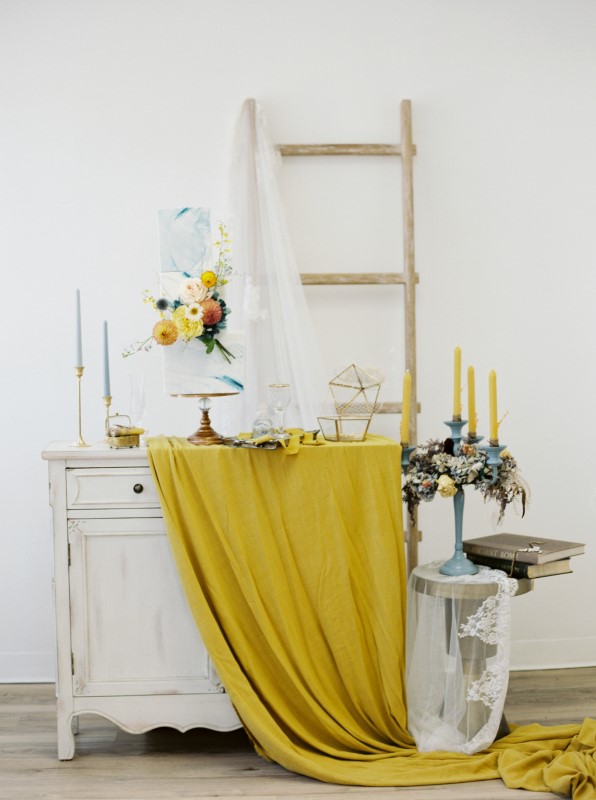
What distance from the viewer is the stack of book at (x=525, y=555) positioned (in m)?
2.65

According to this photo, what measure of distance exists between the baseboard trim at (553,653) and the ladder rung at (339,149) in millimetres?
1999

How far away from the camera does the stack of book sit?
265 centimetres

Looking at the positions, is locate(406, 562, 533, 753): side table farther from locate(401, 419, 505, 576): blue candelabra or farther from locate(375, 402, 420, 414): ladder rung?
locate(375, 402, 420, 414): ladder rung

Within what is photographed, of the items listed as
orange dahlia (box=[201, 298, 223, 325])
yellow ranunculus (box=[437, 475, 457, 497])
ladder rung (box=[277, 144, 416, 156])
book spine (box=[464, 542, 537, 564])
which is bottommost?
book spine (box=[464, 542, 537, 564])

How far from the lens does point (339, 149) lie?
323cm

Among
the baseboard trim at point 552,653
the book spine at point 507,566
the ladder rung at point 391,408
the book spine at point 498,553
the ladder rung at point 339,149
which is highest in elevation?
the ladder rung at point 339,149

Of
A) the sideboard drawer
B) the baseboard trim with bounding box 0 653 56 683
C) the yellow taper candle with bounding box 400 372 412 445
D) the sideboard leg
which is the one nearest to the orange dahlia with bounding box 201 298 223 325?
the sideboard drawer

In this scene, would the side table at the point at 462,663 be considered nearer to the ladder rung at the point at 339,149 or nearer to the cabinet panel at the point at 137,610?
the cabinet panel at the point at 137,610

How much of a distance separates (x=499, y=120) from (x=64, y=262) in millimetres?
1786

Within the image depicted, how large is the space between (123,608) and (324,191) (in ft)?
5.65

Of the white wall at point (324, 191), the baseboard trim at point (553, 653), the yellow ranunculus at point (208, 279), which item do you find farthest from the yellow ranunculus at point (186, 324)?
the baseboard trim at point (553, 653)

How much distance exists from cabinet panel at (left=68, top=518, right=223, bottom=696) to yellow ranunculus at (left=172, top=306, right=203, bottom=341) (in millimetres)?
583

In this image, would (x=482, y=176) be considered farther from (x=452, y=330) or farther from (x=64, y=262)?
(x=64, y=262)

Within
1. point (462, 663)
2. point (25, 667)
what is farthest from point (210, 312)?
point (25, 667)
